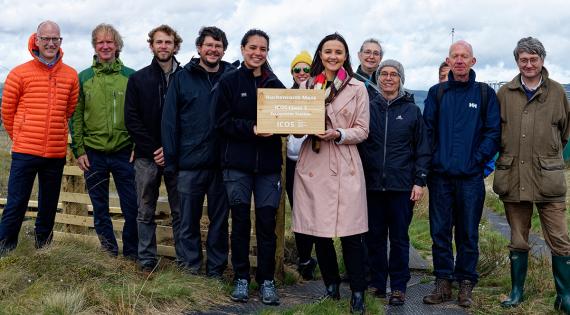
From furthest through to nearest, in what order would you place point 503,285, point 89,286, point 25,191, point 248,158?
point 503,285 < point 25,191 < point 248,158 < point 89,286

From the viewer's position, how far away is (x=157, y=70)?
6.34 m

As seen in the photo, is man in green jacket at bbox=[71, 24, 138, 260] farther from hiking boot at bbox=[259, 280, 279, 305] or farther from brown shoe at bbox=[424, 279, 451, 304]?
brown shoe at bbox=[424, 279, 451, 304]

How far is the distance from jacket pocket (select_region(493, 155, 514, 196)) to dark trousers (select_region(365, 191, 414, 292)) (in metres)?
0.78

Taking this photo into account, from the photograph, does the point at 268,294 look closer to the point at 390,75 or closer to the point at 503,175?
the point at 390,75

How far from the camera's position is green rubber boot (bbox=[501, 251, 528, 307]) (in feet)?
19.4

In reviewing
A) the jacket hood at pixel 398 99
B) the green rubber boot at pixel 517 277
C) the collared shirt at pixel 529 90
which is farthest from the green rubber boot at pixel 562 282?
the jacket hood at pixel 398 99

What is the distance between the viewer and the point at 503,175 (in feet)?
18.9

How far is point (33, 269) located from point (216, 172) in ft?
5.92

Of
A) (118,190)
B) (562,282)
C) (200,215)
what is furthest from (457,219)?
(118,190)

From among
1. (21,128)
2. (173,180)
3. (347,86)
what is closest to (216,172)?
(173,180)

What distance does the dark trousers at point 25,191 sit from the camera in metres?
6.38

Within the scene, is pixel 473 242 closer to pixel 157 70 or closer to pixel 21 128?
pixel 157 70

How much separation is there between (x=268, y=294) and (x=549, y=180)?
2.62 metres

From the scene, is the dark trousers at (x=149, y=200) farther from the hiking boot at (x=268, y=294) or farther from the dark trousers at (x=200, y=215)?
the hiking boot at (x=268, y=294)
